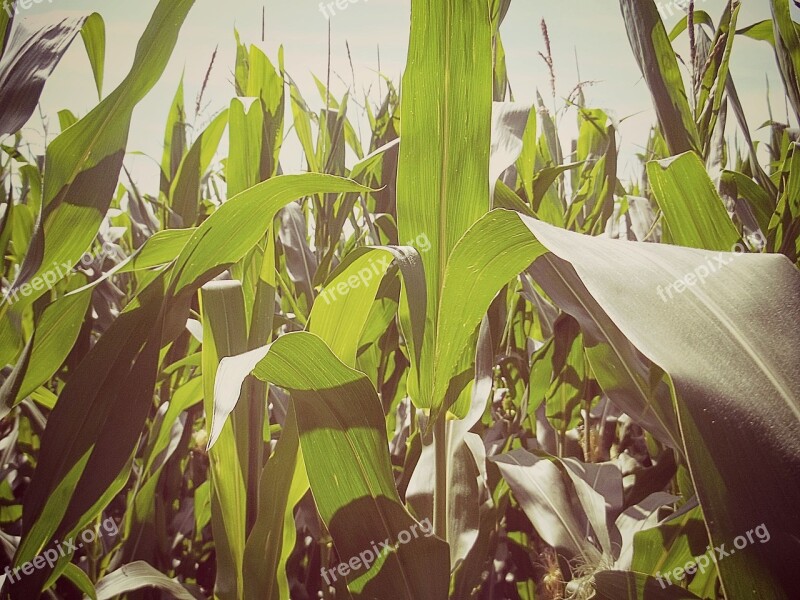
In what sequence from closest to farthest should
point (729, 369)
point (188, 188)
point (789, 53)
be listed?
point (729, 369) → point (789, 53) → point (188, 188)

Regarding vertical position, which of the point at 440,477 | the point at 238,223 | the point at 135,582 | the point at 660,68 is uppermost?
the point at 660,68

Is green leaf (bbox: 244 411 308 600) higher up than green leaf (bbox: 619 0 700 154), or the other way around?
green leaf (bbox: 619 0 700 154)

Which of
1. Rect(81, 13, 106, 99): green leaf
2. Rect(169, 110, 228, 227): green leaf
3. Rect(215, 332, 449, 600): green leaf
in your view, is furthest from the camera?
Rect(169, 110, 228, 227): green leaf

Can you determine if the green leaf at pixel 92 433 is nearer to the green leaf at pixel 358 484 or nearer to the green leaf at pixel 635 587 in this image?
the green leaf at pixel 358 484

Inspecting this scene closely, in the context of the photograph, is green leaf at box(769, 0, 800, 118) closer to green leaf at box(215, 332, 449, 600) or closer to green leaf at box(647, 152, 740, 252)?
green leaf at box(647, 152, 740, 252)

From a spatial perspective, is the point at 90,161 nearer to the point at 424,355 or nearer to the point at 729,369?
the point at 424,355

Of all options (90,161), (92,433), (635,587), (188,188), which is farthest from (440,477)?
(188,188)

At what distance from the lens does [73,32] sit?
45 cm

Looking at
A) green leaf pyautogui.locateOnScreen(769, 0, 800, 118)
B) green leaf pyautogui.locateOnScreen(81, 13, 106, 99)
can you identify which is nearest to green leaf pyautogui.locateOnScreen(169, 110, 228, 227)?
green leaf pyautogui.locateOnScreen(81, 13, 106, 99)

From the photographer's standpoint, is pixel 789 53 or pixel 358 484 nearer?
pixel 358 484

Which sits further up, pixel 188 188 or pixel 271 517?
pixel 188 188

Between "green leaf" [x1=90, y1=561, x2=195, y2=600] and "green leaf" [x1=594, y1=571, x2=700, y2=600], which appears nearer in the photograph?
"green leaf" [x1=594, y1=571, x2=700, y2=600]

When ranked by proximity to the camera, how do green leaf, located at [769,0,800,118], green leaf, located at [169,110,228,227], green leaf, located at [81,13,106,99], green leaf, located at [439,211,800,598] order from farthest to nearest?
green leaf, located at [169,110,228,227], green leaf, located at [769,0,800,118], green leaf, located at [81,13,106,99], green leaf, located at [439,211,800,598]

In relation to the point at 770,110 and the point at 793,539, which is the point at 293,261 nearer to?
the point at 793,539
